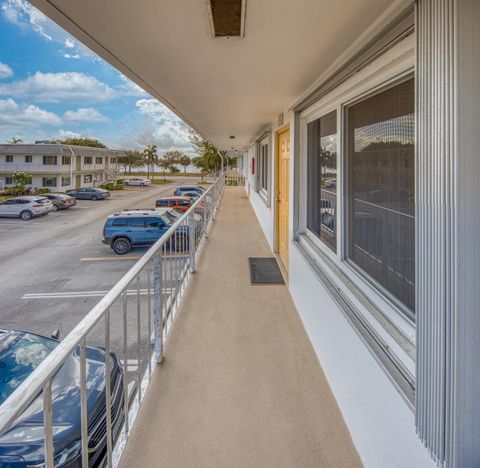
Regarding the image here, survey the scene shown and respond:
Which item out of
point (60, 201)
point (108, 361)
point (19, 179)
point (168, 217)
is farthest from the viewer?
point (19, 179)

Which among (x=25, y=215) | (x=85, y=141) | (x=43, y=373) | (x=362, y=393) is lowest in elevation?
(x=362, y=393)

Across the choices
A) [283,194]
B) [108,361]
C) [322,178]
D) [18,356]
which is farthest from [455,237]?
[283,194]

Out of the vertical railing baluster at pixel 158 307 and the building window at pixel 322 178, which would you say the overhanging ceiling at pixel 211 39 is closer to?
the building window at pixel 322 178

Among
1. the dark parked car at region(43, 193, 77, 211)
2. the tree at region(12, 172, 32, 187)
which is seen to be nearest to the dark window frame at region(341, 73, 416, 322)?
the dark parked car at region(43, 193, 77, 211)

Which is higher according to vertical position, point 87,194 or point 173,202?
point 87,194

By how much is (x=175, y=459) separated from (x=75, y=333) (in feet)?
2.67

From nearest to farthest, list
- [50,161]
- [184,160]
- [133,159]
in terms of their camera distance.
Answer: [50,161] → [133,159] → [184,160]

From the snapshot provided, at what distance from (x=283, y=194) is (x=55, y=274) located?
6.32m

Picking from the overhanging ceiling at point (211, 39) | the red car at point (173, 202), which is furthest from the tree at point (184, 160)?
the overhanging ceiling at point (211, 39)

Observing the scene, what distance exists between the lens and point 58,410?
166 cm

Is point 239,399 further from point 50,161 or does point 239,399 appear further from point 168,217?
point 50,161

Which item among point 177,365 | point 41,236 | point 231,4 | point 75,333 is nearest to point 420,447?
point 75,333

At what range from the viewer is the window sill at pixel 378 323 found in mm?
1159

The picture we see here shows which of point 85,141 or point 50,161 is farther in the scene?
point 85,141
